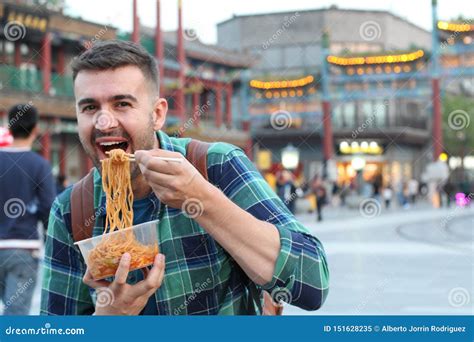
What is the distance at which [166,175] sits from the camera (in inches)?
62.8

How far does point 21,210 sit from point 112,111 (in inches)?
91.7

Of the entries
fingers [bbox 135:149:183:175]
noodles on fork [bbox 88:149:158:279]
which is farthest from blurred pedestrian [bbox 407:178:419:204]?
fingers [bbox 135:149:183:175]

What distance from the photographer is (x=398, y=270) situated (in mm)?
8812

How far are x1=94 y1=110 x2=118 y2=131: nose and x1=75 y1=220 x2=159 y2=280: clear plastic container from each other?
0.80ft

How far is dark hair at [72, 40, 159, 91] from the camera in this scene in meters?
1.83

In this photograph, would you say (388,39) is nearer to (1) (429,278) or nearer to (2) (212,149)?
(1) (429,278)

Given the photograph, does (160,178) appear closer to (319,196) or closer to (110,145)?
(110,145)

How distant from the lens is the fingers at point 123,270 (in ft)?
5.53

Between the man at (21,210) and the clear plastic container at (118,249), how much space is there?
2305 mm

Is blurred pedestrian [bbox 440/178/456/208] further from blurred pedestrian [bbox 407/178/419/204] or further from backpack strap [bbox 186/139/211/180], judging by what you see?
backpack strap [bbox 186/139/211/180]

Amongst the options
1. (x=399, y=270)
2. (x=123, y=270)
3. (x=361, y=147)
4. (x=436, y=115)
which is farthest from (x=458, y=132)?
(x=123, y=270)
